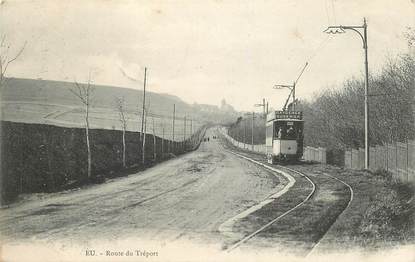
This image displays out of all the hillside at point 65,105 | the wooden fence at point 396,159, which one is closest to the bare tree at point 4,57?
the hillside at point 65,105

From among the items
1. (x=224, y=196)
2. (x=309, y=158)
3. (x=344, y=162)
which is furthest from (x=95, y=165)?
(x=309, y=158)

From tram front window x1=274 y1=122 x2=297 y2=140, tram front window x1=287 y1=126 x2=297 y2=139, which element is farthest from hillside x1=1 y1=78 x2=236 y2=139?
tram front window x1=287 y1=126 x2=297 y2=139

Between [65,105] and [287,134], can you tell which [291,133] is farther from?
[65,105]

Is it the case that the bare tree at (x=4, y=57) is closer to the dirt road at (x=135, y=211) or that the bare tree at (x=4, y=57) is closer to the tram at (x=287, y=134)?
the dirt road at (x=135, y=211)

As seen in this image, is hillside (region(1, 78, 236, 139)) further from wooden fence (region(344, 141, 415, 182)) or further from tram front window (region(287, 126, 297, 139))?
wooden fence (region(344, 141, 415, 182))

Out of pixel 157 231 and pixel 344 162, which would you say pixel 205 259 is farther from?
pixel 344 162

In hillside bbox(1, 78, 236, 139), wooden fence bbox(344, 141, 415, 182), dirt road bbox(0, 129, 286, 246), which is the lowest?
dirt road bbox(0, 129, 286, 246)
